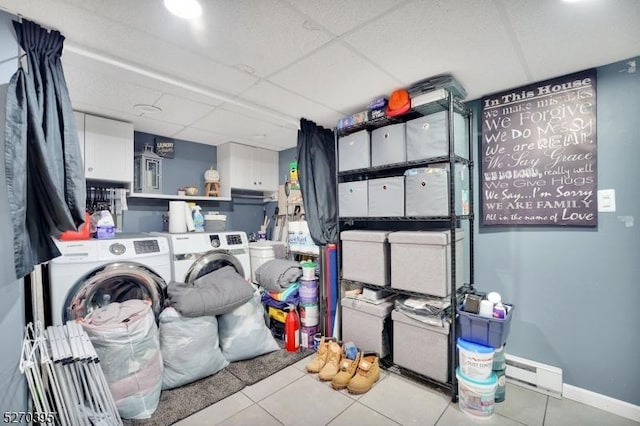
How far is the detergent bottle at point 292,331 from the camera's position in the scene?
2.59 meters

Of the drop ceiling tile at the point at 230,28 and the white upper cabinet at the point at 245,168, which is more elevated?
the drop ceiling tile at the point at 230,28

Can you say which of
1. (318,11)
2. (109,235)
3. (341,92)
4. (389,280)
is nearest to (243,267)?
(109,235)

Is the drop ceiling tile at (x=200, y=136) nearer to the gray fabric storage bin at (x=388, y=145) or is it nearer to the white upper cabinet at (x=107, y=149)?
the white upper cabinet at (x=107, y=149)

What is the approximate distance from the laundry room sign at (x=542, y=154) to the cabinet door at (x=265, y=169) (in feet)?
8.65

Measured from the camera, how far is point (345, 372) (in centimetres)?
214

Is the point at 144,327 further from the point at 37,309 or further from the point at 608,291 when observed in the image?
the point at 608,291

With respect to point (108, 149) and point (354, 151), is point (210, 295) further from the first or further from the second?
point (108, 149)

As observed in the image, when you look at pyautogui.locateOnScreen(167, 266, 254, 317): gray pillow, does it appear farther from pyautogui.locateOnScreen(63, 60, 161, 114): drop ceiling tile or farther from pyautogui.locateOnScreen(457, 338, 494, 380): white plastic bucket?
pyautogui.locateOnScreen(457, 338, 494, 380): white plastic bucket

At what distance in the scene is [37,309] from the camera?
6.31 feet

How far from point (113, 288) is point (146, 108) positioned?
5.11 feet

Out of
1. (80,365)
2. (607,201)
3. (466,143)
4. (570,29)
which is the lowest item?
(80,365)

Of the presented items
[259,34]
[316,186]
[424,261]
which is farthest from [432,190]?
[259,34]

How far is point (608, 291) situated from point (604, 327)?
0.24 metres

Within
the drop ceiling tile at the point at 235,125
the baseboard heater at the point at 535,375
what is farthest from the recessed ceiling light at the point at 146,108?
the baseboard heater at the point at 535,375
